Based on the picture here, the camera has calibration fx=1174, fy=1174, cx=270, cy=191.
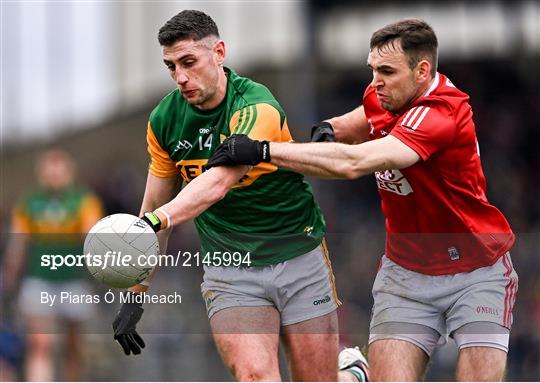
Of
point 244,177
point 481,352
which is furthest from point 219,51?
point 481,352

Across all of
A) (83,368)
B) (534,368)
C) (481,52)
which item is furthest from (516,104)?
(83,368)

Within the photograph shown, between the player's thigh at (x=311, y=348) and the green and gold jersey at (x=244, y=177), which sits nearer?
the green and gold jersey at (x=244, y=177)

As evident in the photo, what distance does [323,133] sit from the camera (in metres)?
6.64

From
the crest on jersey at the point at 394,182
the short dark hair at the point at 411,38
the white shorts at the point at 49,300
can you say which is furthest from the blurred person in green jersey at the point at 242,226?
the white shorts at the point at 49,300

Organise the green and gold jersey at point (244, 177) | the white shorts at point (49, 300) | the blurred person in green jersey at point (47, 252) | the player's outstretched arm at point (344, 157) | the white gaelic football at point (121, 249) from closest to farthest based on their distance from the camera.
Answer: the white gaelic football at point (121, 249), the player's outstretched arm at point (344, 157), the green and gold jersey at point (244, 177), the blurred person in green jersey at point (47, 252), the white shorts at point (49, 300)

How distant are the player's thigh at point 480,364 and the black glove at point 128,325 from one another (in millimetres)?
1826

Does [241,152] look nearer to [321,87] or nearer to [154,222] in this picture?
[154,222]

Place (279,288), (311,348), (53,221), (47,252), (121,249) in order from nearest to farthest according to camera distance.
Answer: (121,249), (279,288), (311,348), (47,252), (53,221)

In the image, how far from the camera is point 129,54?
Result: 25.1 metres

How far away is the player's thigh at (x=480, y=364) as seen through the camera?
6.25m

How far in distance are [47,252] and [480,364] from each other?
6458 millimetres

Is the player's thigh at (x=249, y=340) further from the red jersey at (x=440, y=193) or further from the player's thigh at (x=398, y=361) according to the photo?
the red jersey at (x=440, y=193)

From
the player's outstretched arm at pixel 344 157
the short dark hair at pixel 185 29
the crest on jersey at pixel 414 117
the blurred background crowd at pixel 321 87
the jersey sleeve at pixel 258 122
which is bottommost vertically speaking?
the blurred background crowd at pixel 321 87

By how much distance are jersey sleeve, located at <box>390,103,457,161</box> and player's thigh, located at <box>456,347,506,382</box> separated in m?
1.08
